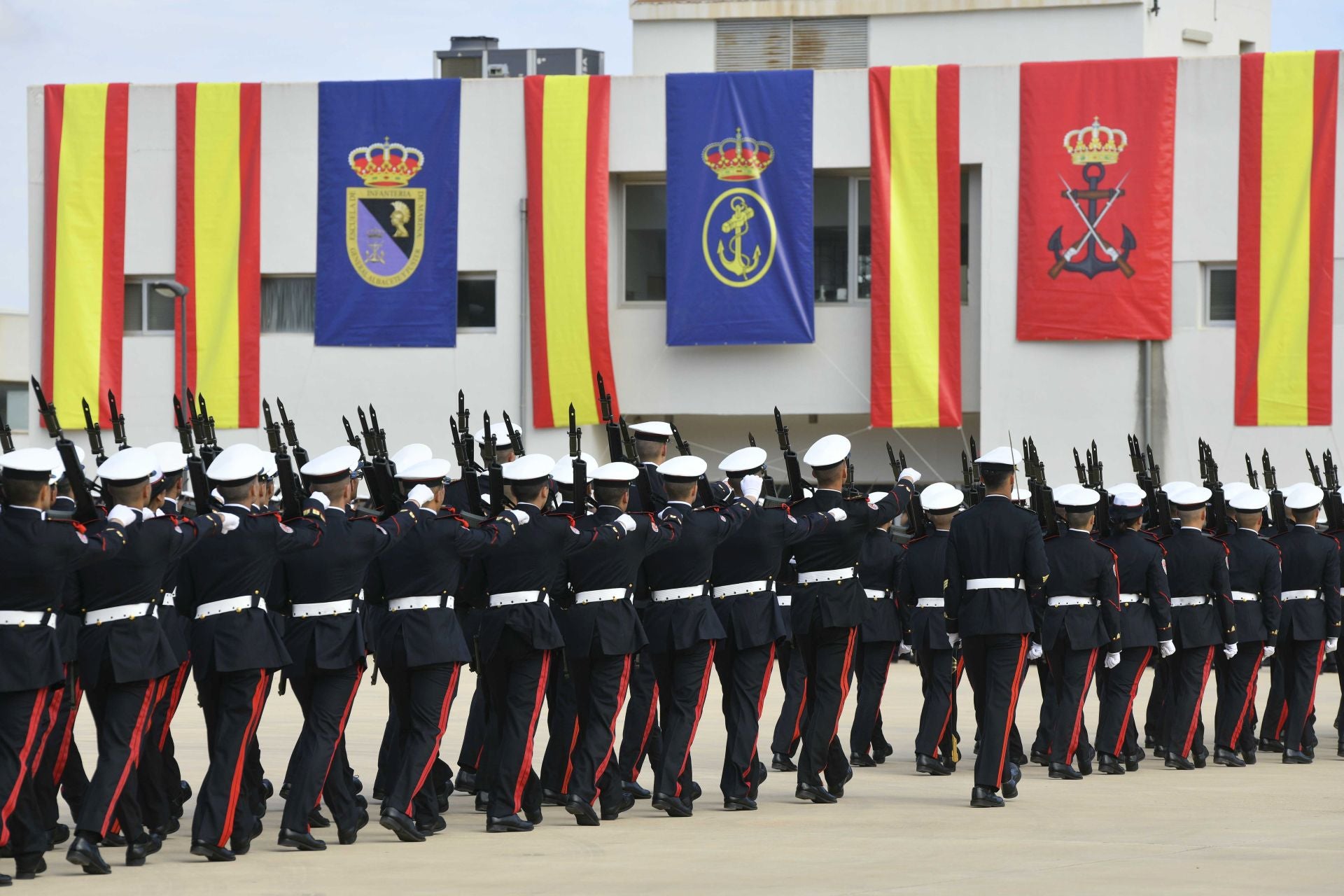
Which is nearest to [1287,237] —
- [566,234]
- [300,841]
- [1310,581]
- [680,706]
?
[566,234]

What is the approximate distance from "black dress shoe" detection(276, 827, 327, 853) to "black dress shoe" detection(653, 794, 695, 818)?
195 centimetres

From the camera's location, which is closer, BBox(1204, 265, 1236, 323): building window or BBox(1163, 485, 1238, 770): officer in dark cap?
BBox(1163, 485, 1238, 770): officer in dark cap

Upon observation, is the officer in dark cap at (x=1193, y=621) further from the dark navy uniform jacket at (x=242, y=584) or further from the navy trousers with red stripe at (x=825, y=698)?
the dark navy uniform jacket at (x=242, y=584)

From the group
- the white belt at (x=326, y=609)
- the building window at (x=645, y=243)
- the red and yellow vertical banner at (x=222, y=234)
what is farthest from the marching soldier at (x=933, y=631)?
the red and yellow vertical banner at (x=222, y=234)

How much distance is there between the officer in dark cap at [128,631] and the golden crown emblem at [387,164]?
18408 millimetres

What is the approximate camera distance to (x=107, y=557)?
8.23 meters

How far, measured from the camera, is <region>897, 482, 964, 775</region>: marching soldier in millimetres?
12336

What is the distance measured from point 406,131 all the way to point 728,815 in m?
18.0

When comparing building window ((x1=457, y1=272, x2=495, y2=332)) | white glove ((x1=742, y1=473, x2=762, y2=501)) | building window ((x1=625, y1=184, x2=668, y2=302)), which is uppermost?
building window ((x1=625, y1=184, x2=668, y2=302))

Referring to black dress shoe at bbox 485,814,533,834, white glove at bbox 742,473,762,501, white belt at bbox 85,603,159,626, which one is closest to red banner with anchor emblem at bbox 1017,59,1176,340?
white glove at bbox 742,473,762,501

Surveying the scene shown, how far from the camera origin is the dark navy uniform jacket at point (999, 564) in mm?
10523

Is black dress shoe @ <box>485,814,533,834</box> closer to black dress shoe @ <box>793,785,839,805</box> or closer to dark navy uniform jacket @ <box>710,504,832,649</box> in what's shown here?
dark navy uniform jacket @ <box>710,504,832,649</box>

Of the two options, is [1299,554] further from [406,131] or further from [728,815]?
[406,131]

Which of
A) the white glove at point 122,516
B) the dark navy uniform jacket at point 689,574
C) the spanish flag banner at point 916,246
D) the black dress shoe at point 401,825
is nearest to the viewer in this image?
the white glove at point 122,516
